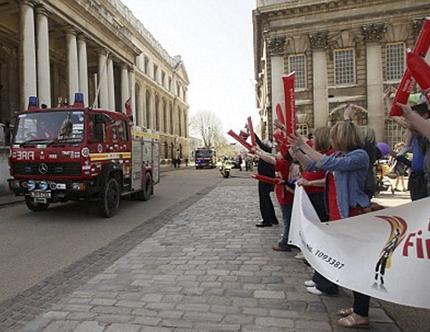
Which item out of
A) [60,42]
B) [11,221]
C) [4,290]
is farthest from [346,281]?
[60,42]

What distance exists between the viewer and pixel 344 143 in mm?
3836

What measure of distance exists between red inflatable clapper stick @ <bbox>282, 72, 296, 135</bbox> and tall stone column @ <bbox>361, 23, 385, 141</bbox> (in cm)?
3311

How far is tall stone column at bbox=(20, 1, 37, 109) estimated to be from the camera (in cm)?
2061

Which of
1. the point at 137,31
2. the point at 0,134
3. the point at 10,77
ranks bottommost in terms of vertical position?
the point at 0,134

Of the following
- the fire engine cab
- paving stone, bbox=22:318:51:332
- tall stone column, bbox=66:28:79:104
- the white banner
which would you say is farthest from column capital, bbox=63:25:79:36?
the white banner

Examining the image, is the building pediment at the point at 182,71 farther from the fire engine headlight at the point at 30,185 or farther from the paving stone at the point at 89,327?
the paving stone at the point at 89,327

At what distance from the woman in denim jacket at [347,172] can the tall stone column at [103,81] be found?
30013mm

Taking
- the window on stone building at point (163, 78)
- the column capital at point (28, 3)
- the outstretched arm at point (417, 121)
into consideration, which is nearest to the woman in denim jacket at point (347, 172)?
the outstretched arm at point (417, 121)

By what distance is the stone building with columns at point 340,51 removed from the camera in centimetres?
3488

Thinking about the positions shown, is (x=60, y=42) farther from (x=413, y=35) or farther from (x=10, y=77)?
(x=413, y=35)

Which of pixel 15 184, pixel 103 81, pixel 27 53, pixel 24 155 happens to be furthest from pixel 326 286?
pixel 103 81

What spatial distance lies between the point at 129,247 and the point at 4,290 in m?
2.41

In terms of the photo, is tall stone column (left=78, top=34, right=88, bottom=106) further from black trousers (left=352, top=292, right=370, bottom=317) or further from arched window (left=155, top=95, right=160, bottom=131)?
arched window (left=155, top=95, right=160, bottom=131)

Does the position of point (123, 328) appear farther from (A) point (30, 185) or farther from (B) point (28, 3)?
(B) point (28, 3)
